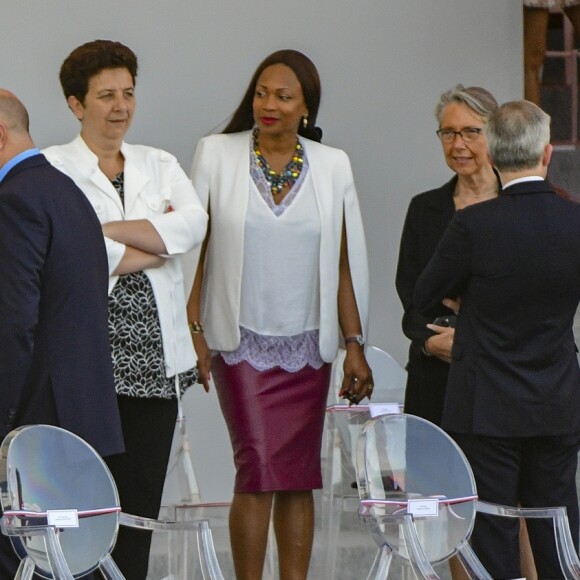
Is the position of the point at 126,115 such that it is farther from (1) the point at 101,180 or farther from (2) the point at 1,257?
(2) the point at 1,257

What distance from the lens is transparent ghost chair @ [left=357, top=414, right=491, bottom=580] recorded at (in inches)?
125

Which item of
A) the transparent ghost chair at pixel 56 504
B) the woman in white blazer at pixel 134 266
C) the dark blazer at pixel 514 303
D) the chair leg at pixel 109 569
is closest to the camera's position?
the transparent ghost chair at pixel 56 504

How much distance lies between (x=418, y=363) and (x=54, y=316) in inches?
53.6

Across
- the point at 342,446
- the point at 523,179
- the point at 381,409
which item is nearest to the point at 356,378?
the point at 342,446

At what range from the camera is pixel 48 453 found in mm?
3057

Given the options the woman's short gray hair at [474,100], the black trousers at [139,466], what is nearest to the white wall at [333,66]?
the woman's short gray hair at [474,100]

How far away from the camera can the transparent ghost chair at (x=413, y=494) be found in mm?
3174

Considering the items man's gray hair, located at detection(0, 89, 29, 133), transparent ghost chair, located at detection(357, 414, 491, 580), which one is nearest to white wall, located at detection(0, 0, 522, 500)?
man's gray hair, located at detection(0, 89, 29, 133)

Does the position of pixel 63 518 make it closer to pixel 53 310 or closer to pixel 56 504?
pixel 56 504

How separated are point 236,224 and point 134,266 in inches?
22.8

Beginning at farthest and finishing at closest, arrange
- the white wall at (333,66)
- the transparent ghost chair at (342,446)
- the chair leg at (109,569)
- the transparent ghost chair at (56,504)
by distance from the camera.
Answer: the white wall at (333,66) → the transparent ghost chair at (342,446) → the chair leg at (109,569) → the transparent ghost chair at (56,504)

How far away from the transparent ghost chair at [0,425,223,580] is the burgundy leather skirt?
1.42 metres

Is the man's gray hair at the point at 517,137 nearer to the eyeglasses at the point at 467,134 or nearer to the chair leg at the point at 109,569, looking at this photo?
the eyeglasses at the point at 467,134

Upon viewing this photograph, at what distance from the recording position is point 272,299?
181 inches
